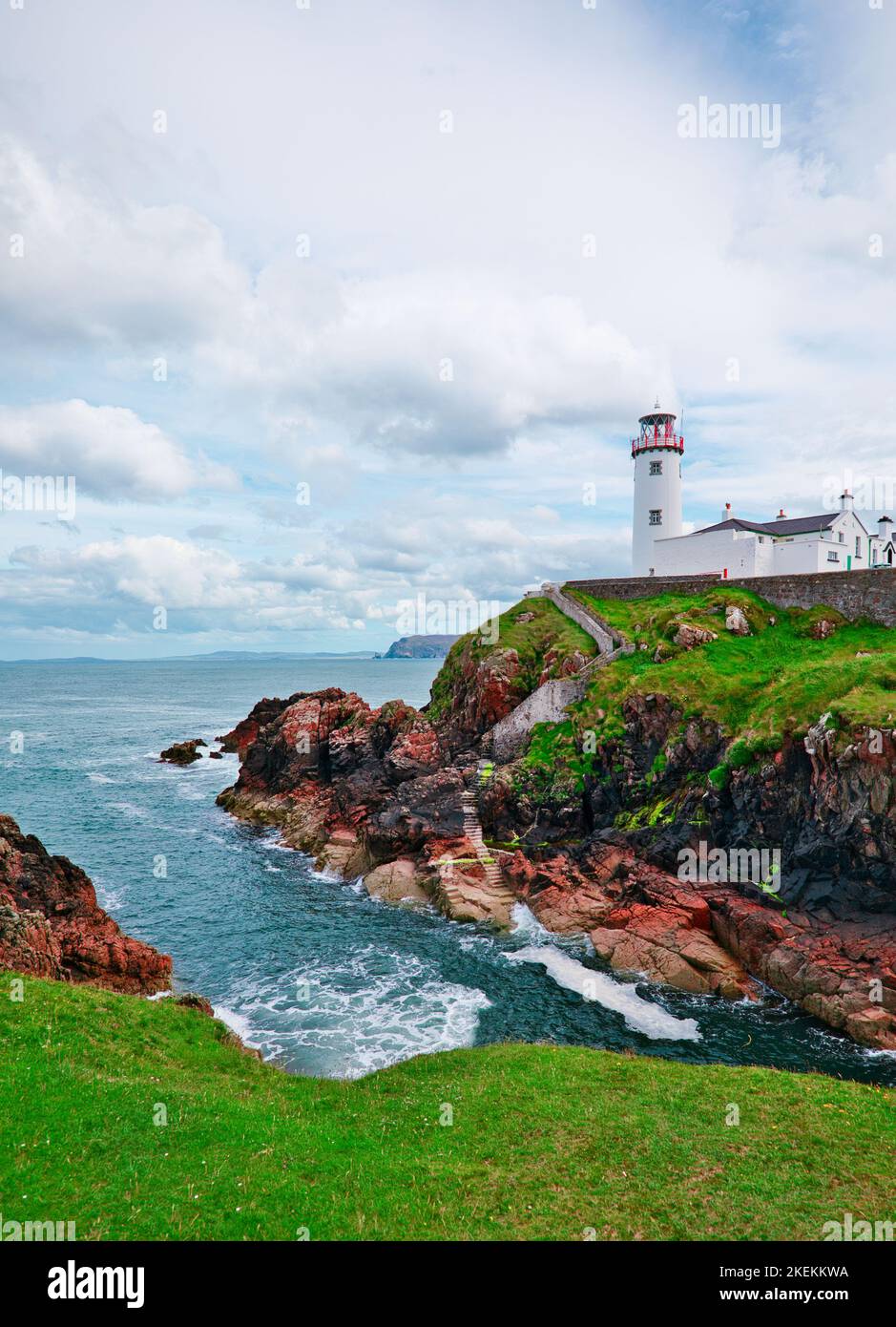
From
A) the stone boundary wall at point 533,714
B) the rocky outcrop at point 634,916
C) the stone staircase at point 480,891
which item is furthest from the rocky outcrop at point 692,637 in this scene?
the stone staircase at point 480,891

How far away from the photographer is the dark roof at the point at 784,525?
190ft

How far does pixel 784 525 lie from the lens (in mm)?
60875

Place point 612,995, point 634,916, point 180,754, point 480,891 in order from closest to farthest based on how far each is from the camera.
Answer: point 612,995, point 634,916, point 480,891, point 180,754

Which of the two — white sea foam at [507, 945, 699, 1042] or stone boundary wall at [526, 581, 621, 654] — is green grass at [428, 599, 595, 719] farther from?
white sea foam at [507, 945, 699, 1042]

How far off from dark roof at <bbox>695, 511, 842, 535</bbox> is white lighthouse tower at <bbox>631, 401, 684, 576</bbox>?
15.0 ft

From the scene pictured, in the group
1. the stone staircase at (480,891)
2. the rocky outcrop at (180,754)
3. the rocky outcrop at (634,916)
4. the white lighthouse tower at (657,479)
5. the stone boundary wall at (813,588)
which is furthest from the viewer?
the rocky outcrop at (180,754)

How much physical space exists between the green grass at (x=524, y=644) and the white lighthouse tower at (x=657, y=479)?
13155 mm

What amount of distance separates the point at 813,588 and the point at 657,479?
20453 millimetres

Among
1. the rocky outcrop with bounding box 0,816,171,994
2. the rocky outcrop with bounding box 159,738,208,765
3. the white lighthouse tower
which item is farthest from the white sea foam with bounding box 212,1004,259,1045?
the rocky outcrop with bounding box 159,738,208,765

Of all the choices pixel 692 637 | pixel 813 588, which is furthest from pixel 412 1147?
pixel 813 588

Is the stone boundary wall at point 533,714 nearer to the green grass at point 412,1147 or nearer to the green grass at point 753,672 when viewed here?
the green grass at point 753,672

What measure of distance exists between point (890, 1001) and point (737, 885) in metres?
8.72

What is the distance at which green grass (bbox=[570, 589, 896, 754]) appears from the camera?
35219 mm

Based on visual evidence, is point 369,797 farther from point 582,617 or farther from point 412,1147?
point 412,1147
